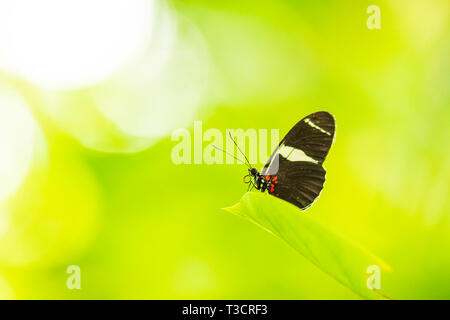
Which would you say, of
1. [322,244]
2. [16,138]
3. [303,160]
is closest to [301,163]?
[303,160]

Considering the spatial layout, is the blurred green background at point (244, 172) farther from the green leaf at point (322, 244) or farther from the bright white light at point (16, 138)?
the green leaf at point (322, 244)

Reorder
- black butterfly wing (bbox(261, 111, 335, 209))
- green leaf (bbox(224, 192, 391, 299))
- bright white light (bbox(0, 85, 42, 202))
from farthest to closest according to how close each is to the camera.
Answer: bright white light (bbox(0, 85, 42, 202)) < black butterfly wing (bbox(261, 111, 335, 209)) < green leaf (bbox(224, 192, 391, 299))

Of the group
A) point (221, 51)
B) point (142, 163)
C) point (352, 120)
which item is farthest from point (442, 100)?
point (142, 163)

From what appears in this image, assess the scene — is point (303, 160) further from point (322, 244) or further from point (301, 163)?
point (322, 244)

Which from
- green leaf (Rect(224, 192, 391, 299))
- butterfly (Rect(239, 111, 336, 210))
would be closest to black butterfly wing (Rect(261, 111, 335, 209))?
butterfly (Rect(239, 111, 336, 210))

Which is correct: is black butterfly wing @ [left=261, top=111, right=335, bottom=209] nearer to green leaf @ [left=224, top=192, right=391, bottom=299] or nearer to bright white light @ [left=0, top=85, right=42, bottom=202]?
green leaf @ [left=224, top=192, right=391, bottom=299]

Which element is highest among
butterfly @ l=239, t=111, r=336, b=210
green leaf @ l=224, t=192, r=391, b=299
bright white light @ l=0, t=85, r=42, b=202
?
bright white light @ l=0, t=85, r=42, b=202

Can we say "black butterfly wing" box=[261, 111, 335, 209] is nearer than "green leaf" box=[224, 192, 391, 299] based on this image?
No

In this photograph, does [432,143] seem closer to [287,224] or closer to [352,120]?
[352,120]
